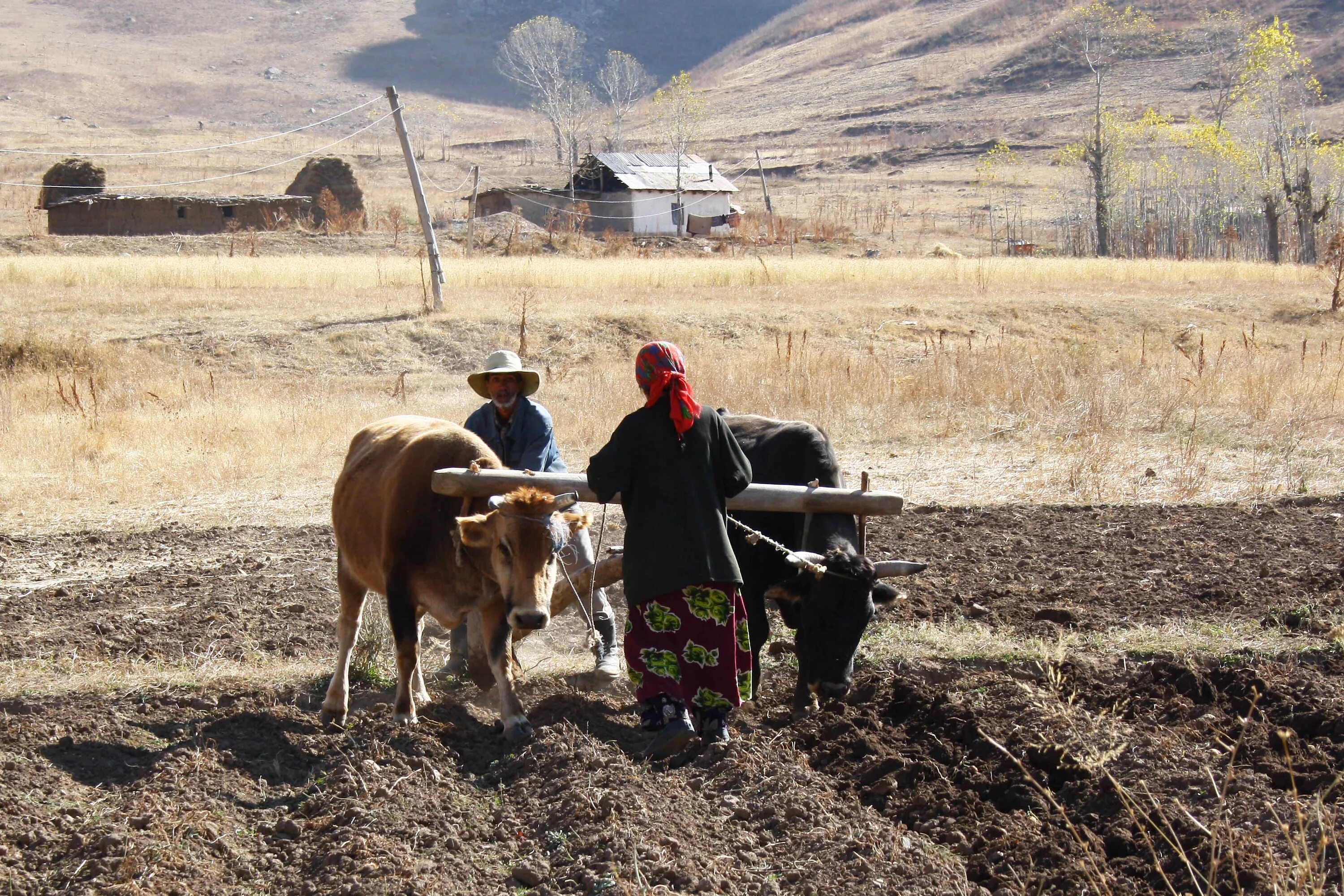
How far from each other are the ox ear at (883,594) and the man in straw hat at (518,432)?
174cm

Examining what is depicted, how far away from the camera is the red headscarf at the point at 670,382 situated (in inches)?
225

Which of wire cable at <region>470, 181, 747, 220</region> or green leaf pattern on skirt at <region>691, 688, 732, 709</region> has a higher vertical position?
wire cable at <region>470, 181, 747, 220</region>

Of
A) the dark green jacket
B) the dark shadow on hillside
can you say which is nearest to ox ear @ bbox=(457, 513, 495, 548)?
the dark green jacket

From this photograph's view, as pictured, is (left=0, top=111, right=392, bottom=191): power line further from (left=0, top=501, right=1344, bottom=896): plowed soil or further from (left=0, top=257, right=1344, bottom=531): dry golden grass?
(left=0, top=501, right=1344, bottom=896): plowed soil

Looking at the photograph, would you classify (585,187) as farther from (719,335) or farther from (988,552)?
(988,552)

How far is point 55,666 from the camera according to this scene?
7609 mm

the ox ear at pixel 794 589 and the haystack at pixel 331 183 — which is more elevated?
the haystack at pixel 331 183

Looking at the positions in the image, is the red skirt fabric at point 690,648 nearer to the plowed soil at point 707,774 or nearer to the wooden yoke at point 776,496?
the plowed soil at point 707,774

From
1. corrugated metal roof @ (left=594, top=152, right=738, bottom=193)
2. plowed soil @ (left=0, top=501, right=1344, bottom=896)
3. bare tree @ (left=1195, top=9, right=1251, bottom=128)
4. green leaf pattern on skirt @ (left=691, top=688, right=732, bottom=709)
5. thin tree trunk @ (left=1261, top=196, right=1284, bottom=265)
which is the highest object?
bare tree @ (left=1195, top=9, right=1251, bottom=128)

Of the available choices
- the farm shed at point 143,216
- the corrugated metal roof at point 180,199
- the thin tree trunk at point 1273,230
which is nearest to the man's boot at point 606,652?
the farm shed at point 143,216

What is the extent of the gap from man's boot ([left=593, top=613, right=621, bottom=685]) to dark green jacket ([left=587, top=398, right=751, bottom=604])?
1643mm

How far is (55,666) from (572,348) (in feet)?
51.7

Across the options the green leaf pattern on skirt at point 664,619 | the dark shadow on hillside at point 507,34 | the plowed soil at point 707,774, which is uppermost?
the dark shadow on hillside at point 507,34

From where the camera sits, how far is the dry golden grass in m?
13.5
